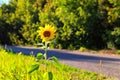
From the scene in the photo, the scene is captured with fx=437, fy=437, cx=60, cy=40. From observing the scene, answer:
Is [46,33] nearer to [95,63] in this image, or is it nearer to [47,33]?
[47,33]

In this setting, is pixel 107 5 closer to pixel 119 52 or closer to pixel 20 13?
pixel 119 52

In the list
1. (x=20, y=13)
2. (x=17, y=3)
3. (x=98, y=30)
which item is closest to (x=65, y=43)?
(x=98, y=30)

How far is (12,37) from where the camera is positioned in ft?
150

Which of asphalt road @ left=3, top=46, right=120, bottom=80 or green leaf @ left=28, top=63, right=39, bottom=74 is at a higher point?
green leaf @ left=28, top=63, right=39, bottom=74

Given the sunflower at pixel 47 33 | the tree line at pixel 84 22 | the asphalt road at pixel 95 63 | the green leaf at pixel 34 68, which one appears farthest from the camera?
the tree line at pixel 84 22

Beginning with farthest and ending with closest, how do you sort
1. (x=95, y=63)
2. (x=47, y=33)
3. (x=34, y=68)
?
(x=95, y=63) < (x=47, y=33) < (x=34, y=68)

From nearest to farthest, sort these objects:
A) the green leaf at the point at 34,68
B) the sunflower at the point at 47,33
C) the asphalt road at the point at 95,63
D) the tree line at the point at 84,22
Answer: the green leaf at the point at 34,68 < the sunflower at the point at 47,33 < the asphalt road at the point at 95,63 < the tree line at the point at 84,22

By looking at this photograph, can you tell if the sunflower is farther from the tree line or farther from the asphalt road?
the tree line

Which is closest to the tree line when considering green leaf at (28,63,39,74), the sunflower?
the sunflower

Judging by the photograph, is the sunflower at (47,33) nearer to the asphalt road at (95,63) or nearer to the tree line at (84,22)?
the asphalt road at (95,63)

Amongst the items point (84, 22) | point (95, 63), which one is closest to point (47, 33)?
point (95, 63)

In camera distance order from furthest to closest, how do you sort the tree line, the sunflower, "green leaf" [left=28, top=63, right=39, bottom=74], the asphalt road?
the tree line → the asphalt road → the sunflower → "green leaf" [left=28, top=63, right=39, bottom=74]

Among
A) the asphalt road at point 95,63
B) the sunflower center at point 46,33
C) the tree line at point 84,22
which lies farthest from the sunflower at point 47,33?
the tree line at point 84,22

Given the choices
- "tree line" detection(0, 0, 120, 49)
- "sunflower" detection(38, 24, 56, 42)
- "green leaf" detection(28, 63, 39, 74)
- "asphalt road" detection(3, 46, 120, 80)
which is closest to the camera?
"green leaf" detection(28, 63, 39, 74)
